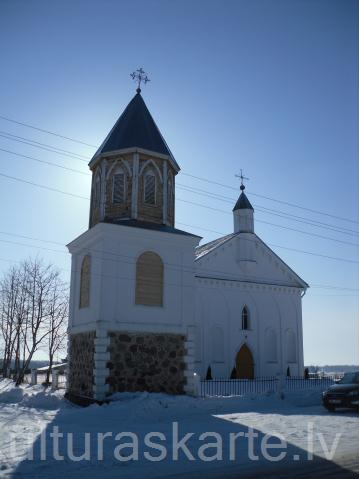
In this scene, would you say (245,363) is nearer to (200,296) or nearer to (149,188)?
(200,296)

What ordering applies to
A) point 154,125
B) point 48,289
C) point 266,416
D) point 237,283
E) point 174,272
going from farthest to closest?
point 48,289 < point 237,283 < point 154,125 < point 174,272 < point 266,416

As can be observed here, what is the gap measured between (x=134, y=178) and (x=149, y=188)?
2.52ft

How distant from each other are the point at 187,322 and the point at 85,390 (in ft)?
15.4

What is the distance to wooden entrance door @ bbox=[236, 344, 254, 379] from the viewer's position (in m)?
27.9

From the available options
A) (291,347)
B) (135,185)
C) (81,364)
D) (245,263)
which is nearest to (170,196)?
(135,185)

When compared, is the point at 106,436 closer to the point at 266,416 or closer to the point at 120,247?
the point at 266,416

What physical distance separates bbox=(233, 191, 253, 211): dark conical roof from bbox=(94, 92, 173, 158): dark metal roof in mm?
12443

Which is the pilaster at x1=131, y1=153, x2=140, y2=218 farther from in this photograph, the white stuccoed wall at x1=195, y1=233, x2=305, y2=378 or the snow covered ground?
the white stuccoed wall at x1=195, y1=233, x2=305, y2=378

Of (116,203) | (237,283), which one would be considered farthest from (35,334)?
(116,203)

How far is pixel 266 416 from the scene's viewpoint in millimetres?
13719

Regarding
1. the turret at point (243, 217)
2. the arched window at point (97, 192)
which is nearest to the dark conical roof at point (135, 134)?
the arched window at point (97, 192)

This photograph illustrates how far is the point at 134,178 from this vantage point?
60.7 feet

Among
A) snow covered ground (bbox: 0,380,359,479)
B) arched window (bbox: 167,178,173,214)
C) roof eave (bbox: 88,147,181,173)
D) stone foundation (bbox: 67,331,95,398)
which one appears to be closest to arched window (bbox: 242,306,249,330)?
arched window (bbox: 167,178,173,214)

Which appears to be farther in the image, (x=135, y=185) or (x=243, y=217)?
(x=243, y=217)
